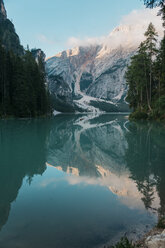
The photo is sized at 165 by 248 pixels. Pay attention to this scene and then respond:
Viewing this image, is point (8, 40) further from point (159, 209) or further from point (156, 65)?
point (159, 209)

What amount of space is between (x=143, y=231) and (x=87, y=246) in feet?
4.76

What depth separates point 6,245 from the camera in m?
4.23

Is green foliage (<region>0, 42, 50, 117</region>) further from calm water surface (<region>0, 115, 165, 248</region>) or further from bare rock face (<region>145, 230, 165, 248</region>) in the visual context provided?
bare rock face (<region>145, 230, 165, 248</region>)

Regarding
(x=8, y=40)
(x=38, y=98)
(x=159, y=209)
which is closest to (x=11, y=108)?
(x=38, y=98)

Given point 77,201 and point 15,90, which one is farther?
point 15,90

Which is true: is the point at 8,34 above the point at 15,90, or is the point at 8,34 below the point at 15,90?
above

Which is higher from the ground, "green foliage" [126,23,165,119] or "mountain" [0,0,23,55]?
"mountain" [0,0,23,55]

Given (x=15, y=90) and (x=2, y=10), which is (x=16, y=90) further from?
(x=2, y=10)

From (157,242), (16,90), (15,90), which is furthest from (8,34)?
(157,242)

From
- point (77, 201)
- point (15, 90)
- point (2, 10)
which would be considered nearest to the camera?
point (77, 201)

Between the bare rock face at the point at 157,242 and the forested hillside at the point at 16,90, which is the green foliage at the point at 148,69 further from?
the bare rock face at the point at 157,242

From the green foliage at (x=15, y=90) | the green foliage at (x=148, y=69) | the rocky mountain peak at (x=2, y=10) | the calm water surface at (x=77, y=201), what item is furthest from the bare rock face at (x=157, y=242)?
the rocky mountain peak at (x=2, y=10)

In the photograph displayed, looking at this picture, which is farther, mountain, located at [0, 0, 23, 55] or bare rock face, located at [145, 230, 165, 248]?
mountain, located at [0, 0, 23, 55]

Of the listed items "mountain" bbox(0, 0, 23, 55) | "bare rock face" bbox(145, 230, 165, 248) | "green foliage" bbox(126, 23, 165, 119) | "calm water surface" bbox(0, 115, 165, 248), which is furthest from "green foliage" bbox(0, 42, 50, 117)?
"mountain" bbox(0, 0, 23, 55)
